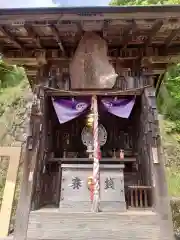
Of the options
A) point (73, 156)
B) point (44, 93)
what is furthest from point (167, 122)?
point (44, 93)

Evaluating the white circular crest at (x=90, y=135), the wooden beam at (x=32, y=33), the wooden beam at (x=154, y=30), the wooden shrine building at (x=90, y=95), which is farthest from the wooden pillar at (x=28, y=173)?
the wooden beam at (x=154, y=30)

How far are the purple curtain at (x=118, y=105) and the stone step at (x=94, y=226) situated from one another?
110 inches

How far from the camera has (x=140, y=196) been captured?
20.2ft

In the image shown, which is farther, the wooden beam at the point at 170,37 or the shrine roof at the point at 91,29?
the wooden beam at the point at 170,37

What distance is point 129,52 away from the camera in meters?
6.95

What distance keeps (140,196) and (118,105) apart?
2.55 m

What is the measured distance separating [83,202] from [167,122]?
900cm

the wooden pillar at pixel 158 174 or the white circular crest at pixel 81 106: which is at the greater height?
the white circular crest at pixel 81 106

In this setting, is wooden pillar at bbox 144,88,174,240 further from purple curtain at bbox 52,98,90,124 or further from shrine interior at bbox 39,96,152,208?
purple curtain at bbox 52,98,90,124

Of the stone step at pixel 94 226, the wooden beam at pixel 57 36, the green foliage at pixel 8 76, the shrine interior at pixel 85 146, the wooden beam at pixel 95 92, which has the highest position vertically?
the green foliage at pixel 8 76

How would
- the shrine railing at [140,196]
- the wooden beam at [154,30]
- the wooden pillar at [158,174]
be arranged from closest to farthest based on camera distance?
the wooden pillar at [158,174] < the wooden beam at [154,30] < the shrine railing at [140,196]

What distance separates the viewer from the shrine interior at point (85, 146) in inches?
304

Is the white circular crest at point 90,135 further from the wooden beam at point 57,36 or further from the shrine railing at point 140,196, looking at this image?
the wooden beam at point 57,36

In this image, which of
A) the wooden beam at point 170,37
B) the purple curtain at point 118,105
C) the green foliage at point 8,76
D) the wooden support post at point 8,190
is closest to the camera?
the wooden beam at point 170,37
